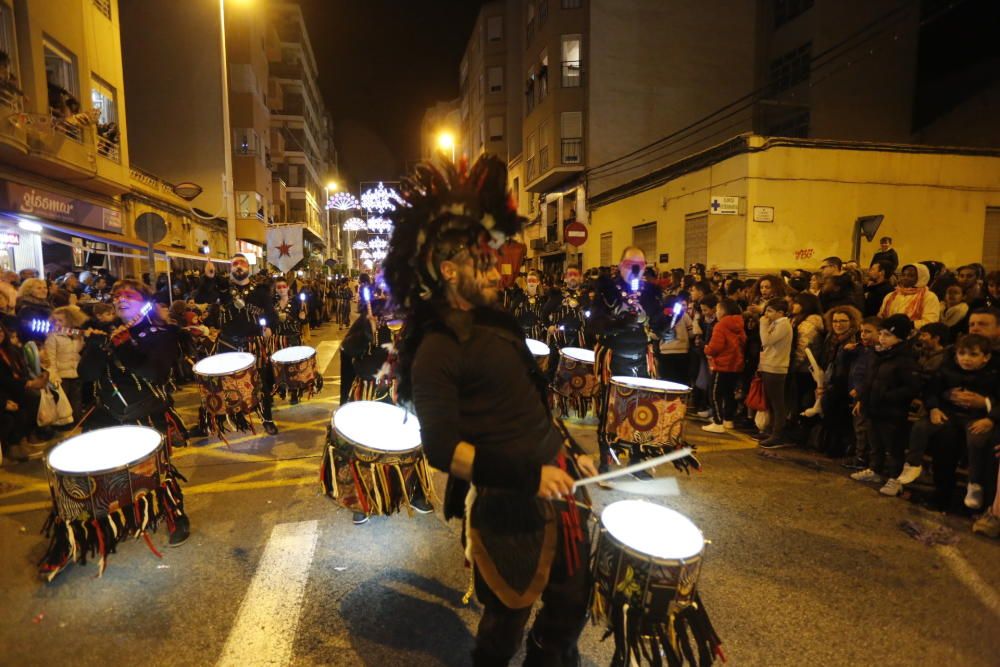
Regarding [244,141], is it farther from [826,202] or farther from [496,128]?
[826,202]

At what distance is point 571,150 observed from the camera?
24453 mm

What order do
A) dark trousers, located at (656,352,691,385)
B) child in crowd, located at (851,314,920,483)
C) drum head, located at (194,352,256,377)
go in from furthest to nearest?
dark trousers, located at (656,352,691,385) < drum head, located at (194,352,256,377) < child in crowd, located at (851,314,920,483)

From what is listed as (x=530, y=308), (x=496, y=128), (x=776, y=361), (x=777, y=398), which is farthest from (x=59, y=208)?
(x=496, y=128)

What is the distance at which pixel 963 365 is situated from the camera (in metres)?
4.61

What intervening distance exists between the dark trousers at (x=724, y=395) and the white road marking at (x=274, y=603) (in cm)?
521

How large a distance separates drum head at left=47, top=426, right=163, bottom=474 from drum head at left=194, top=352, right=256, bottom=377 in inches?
67.5

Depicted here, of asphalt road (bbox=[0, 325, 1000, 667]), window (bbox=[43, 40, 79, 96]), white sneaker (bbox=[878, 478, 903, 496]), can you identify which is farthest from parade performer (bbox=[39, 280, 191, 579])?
window (bbox=[43, 40, 79, 96])

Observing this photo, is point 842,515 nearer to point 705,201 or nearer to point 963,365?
point 963,365

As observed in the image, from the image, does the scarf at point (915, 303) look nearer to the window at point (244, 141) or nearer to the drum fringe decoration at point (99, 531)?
the drum fringe decoration at point (99, 531)

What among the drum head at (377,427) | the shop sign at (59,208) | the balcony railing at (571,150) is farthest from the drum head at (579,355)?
the balcony railing at (571,150)

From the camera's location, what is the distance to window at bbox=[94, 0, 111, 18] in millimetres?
15797

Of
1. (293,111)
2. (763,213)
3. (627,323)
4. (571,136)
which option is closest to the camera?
(627,323)

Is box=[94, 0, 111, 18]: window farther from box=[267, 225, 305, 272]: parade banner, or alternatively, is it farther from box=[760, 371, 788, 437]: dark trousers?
box=[760, 371, 788, 437]: dark trousers

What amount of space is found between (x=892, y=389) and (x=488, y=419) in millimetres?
4751
